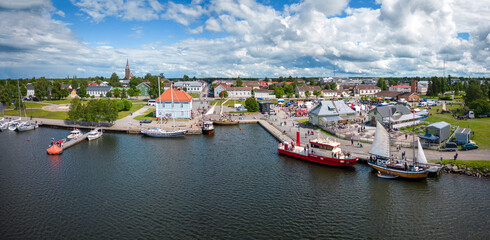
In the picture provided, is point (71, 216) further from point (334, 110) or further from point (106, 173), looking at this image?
point (334, 110)

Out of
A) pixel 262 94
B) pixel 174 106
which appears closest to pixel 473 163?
pixel 174 106

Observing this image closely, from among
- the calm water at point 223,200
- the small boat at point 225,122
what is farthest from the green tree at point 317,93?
the calm water at point 223,200

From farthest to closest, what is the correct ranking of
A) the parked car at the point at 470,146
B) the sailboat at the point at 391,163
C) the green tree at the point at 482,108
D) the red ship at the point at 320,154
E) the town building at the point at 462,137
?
the green tree at the point at 482,108, the town building at the point at 462,137, the parked car at the point at 470,146, the red ship at the point at 320,154, the sailboat at the point at 391,163

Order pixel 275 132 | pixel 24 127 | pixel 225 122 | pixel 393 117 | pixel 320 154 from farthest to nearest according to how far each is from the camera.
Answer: pixel 225 122, pixel 24 127, pixel 393 117, pixel 275 132, pixel 320 154

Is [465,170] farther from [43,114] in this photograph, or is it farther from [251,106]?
[43,114]

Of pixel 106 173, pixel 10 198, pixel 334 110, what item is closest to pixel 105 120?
pixel 106 173

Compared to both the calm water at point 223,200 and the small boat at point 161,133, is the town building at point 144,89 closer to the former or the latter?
the small boat at point 161,133

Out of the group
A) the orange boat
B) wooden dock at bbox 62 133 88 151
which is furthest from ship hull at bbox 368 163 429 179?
wooden dock at bbox 62 133 88 151
